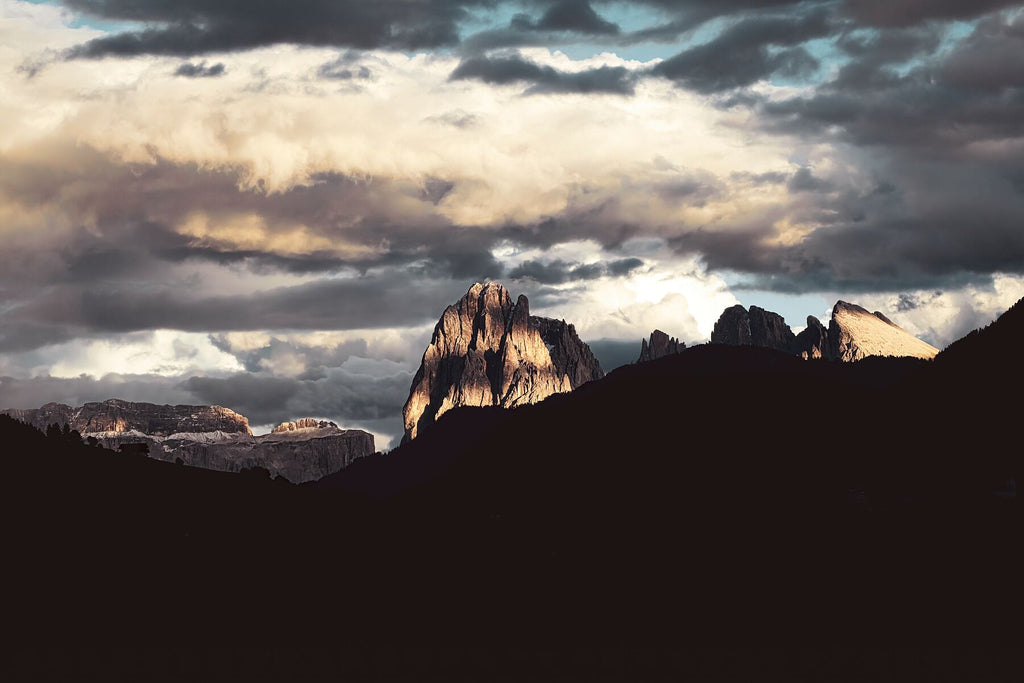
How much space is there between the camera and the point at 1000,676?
187 meters

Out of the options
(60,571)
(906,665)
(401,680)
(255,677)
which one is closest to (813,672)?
(906,665)

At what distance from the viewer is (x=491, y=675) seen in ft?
580

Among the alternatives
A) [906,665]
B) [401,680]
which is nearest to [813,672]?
[906,665]

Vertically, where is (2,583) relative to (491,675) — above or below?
above

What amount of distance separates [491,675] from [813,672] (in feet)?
161

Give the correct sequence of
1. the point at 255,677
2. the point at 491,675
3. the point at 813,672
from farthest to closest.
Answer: the point at 813,672 < the point at 491,675 < the point at 255,677

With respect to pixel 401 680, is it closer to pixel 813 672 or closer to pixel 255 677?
pixel 255 677

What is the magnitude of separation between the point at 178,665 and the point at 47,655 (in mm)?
18872

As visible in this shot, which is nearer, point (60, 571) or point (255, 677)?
point (255, 677)

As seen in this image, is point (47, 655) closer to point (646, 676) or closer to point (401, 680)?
point (401, 680)

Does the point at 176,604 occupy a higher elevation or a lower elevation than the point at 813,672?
higher

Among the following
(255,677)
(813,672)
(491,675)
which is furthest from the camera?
(813,672)

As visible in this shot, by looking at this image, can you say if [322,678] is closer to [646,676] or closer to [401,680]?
[401,680]

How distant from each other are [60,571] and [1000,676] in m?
143
